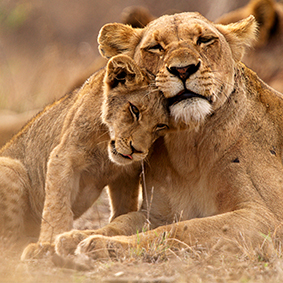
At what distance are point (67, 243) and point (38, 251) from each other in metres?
0.18

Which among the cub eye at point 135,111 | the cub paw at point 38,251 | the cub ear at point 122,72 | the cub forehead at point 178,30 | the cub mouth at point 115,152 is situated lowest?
the cub paw at point 38,251

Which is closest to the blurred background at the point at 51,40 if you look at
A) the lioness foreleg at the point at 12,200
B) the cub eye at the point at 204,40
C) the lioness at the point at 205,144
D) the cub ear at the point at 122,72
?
the lioness foreleg at the point at 12,200

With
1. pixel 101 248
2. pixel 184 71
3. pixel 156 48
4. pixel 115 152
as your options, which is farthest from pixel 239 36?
pixel 101 248

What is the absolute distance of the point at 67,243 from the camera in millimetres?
2961

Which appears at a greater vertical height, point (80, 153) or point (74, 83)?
point (80, 153)

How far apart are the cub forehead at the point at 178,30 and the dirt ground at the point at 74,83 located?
1358mm

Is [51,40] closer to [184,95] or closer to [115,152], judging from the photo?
[115,152]

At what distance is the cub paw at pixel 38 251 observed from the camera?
2.96m

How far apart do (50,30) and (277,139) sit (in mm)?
9327

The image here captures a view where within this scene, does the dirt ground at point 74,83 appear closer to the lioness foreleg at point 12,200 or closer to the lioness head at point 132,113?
the lioness foreleg at point 12,200

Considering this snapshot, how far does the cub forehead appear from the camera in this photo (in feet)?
10.9

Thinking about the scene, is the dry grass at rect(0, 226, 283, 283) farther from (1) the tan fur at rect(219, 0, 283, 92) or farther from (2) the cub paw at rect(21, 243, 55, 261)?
(1) the tan fur at rect(219, 0, 283, 92)

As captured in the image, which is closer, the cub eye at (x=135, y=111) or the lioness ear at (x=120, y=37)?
the cub eye at (x=135, y=111)

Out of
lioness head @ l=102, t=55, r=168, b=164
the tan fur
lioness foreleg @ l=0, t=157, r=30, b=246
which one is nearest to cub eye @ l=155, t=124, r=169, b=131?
lioness head @ l=102, t=55, r=168, b=164
